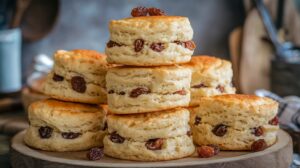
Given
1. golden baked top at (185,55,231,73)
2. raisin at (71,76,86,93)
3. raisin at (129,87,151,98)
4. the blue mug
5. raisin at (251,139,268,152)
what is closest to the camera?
raisin at (129,87,151,98)

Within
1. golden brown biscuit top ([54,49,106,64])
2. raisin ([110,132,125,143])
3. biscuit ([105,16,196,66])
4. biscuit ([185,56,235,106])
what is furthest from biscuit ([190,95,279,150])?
golden brown biscuit top ([54,49,106,64])

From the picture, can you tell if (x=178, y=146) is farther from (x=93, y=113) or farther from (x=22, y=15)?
(x=22, y=15)

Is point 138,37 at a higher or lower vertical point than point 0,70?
higher

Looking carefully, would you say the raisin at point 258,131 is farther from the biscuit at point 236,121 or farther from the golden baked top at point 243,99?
the golden baked top at point 243,99

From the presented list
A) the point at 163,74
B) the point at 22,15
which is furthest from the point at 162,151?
the point at 22,15

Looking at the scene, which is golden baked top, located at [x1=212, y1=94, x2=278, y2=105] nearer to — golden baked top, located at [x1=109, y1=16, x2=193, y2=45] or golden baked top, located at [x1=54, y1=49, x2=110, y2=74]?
golden baked top, located at [x1=109, y1=16, x2=193, y2=45]

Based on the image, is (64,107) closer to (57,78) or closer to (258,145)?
(57,78)

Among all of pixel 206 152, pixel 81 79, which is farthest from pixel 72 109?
pixel 206 152
